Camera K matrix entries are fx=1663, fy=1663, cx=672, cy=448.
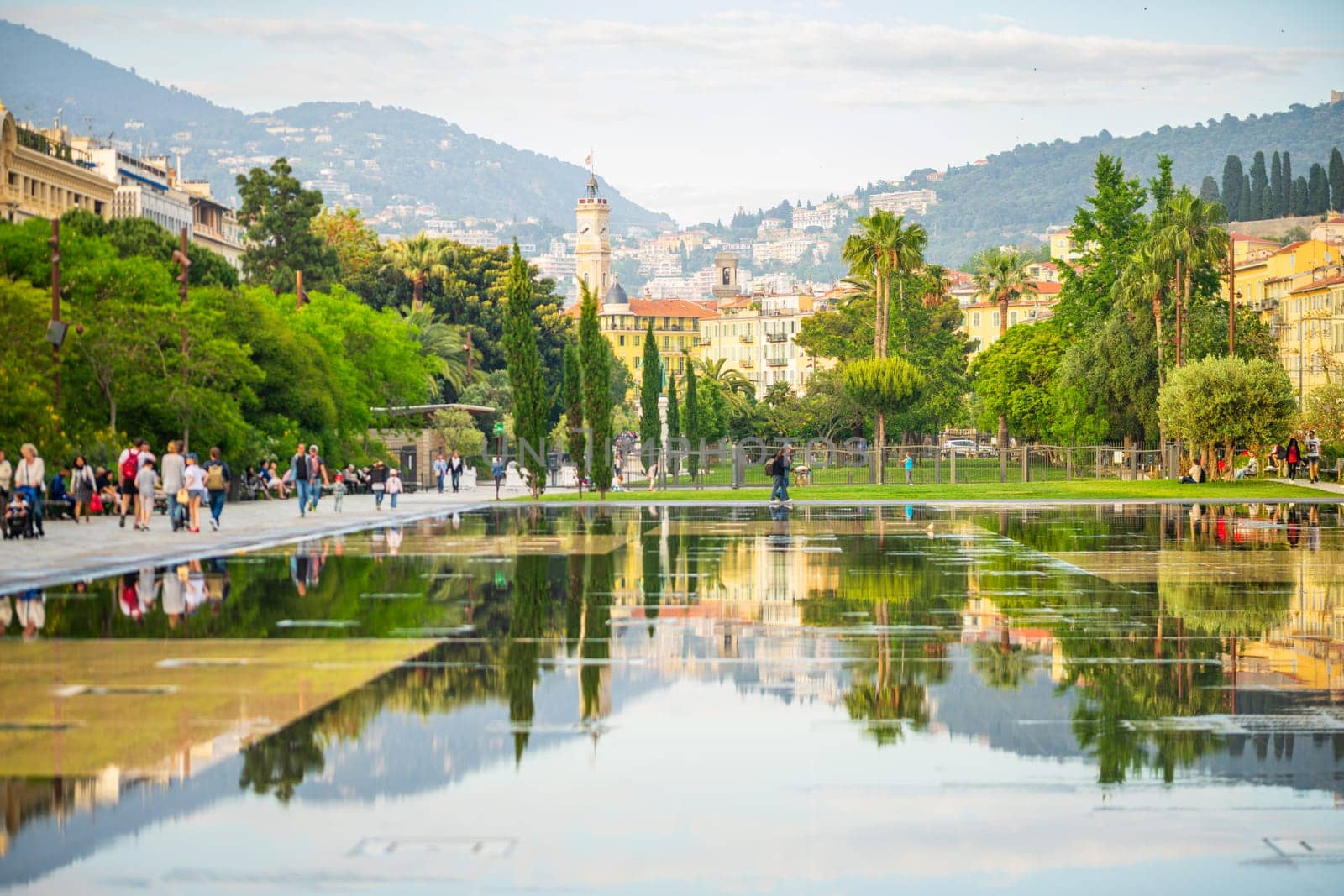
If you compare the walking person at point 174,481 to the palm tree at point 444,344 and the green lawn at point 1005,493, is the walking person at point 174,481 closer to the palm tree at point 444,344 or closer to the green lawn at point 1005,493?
the green lawn at point 1005,493

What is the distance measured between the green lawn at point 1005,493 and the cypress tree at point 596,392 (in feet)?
3.33

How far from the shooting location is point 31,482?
1179 inches

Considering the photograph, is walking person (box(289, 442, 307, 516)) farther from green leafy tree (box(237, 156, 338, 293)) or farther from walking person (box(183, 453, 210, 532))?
green leafy tree (box(237, 156, 338, 293))

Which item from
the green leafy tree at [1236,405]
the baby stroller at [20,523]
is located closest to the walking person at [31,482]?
the baby stroller at [20,523]

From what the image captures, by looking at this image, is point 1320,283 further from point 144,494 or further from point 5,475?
point 5,475

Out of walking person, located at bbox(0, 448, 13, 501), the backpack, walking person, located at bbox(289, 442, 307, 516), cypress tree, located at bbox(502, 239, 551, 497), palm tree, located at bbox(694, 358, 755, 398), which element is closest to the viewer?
walking person, located at bbox(0, 448, 13, 501)

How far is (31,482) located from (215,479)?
3681 mm

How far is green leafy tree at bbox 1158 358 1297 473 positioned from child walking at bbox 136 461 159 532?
136ft

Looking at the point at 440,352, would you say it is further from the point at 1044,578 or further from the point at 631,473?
the point at 1044,578

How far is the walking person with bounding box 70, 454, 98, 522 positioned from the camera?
37062 millimetres

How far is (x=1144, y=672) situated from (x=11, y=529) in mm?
22734

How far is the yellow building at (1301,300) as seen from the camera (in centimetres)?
11744

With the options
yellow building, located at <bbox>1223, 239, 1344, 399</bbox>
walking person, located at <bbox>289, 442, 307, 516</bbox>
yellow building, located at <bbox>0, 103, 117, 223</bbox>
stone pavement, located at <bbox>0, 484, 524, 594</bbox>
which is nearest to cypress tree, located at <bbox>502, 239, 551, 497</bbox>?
stone pavement, located at <bbox>0, 484, 524, 594</bbox>

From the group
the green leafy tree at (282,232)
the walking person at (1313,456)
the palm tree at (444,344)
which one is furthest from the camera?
the palm tree at (444,344)
